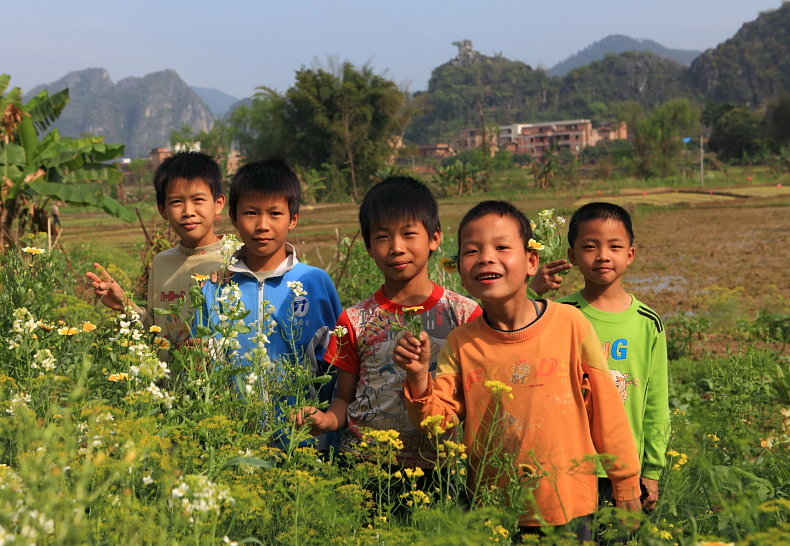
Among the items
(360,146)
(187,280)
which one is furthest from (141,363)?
(360,146)

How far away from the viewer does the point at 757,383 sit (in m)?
3.37

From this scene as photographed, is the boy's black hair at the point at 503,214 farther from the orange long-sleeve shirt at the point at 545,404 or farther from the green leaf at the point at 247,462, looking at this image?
the green leaf at the point at 247,462

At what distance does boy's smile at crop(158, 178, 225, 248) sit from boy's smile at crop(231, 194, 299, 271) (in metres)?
0.30

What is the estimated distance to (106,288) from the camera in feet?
9.12

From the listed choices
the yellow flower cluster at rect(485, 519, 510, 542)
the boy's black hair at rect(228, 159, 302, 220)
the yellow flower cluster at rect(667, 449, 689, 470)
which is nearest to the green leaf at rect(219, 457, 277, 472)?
the yellow flower cluster at rect(485, 519, 510, 542)

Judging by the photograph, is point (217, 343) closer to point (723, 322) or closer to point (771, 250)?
point (723, 322)

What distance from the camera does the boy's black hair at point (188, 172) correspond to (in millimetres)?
3143

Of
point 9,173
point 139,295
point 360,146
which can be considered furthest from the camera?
point 360,146

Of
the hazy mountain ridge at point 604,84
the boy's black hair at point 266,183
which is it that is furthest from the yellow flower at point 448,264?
the hazy mountain ridge at point 604,84

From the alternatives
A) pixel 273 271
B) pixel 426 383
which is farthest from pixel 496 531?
pixel 273 271

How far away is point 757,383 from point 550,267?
60.3 inches

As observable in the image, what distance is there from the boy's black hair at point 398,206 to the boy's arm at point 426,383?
0.48 m

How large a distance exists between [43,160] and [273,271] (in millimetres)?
9239

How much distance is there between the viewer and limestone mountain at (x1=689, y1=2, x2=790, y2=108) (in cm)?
10475
